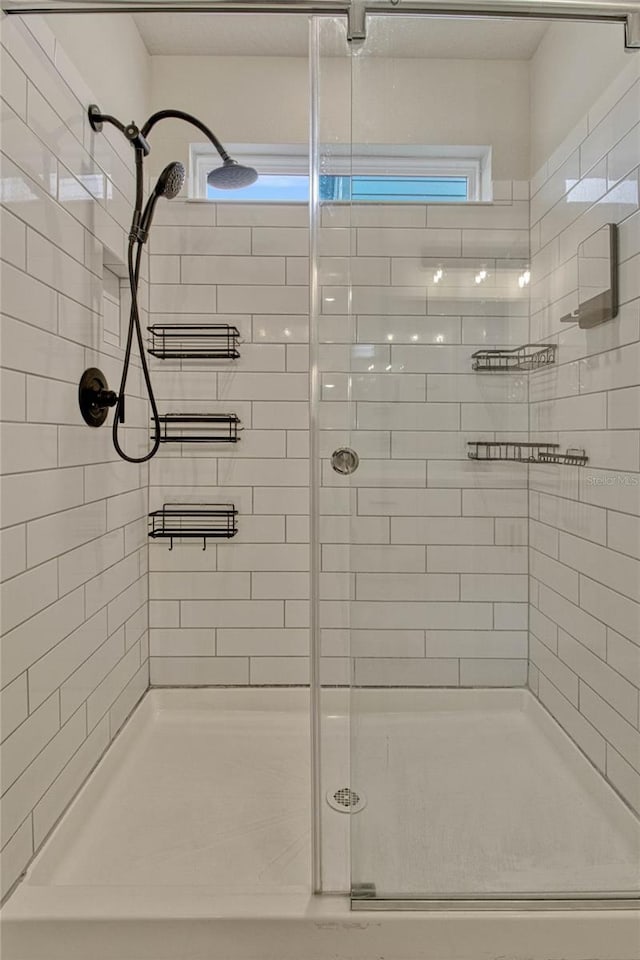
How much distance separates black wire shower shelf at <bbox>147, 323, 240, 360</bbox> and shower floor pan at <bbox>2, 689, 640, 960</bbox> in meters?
1.33

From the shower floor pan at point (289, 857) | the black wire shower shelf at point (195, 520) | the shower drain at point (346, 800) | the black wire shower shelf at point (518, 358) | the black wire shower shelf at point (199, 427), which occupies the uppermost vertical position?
the black wire shower shelf at point (518, 358)

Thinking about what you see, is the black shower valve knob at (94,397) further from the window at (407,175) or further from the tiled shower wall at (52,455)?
the window at (407,175)

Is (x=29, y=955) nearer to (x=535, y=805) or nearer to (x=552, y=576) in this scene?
(x=535, y=805)

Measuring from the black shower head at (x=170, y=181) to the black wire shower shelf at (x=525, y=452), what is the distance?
117 cm

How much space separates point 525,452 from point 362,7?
1051mm

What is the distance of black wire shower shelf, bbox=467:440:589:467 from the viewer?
135cm

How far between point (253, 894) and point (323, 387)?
110 cm

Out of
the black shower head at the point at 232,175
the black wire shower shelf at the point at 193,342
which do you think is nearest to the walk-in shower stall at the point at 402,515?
the black shower head at the point at 232,175

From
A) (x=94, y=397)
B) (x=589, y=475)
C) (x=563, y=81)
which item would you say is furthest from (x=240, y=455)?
(x=563, y=81)

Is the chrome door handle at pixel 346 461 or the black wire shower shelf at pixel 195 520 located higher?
the chrome door handle at pixel 346 461

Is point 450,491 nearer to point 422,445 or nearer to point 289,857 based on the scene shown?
point 422,445

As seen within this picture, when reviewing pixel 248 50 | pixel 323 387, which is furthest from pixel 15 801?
pixel 248 50

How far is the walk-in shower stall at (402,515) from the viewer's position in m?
1.15

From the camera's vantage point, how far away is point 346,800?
1254 mm
